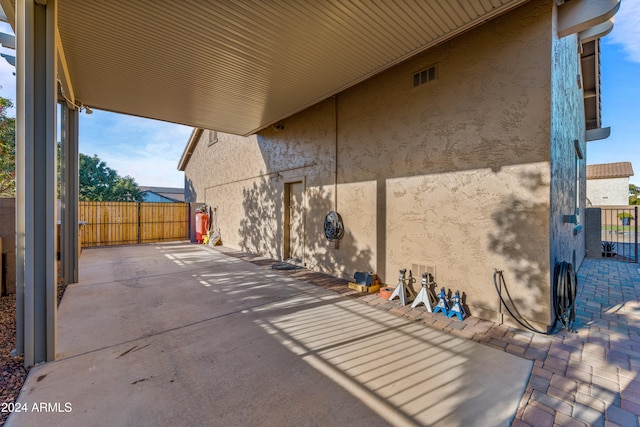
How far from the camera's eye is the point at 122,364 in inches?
92.2

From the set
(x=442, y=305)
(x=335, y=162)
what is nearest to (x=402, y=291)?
(x=442, y=305)

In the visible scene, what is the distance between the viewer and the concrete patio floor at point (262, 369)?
1759 mm

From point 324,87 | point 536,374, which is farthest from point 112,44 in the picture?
point 536,374

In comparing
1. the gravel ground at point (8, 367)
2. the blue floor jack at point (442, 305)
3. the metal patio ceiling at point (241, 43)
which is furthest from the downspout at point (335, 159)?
the gravel ground at point (8, 367)

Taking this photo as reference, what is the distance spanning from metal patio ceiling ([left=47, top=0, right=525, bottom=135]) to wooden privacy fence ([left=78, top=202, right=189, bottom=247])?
22.0 feet

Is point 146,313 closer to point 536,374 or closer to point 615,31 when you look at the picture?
point 536,374

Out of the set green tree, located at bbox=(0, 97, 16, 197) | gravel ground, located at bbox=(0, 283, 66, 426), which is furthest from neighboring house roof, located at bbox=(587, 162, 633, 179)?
green tree, located at bbox=(0, 97, 16, 197)

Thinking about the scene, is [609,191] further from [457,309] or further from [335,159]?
[457,309]

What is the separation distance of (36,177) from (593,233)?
39.0 feet

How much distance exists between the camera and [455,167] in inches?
142

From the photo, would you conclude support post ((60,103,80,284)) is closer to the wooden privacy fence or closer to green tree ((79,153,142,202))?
the wooden privacy fence

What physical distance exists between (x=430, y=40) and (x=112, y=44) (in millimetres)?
4094

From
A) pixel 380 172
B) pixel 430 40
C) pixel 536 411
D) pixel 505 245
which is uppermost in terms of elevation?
pixel 430 40

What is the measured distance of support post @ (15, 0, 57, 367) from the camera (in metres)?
2.24
